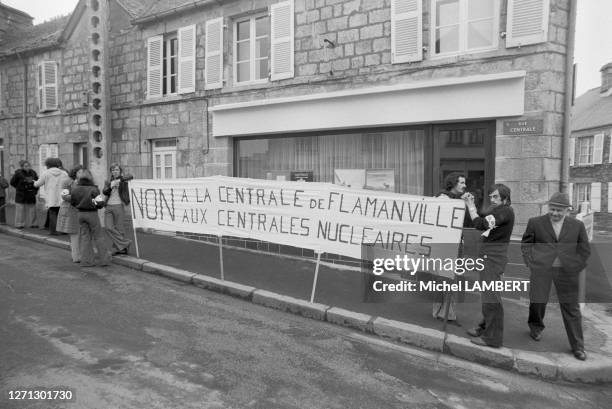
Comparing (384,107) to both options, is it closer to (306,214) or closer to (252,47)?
(306,214)

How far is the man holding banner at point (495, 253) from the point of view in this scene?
455cm

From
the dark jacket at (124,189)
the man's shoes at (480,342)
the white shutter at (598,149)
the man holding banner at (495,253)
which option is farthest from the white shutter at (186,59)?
the white shutter at (598,149)

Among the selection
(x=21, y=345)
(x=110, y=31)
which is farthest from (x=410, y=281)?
(x=110, y=31)

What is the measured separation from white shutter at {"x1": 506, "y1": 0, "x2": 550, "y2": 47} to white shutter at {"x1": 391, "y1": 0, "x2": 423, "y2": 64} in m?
1.41

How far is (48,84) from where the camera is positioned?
13.6m

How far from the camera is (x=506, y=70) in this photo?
6.75 m

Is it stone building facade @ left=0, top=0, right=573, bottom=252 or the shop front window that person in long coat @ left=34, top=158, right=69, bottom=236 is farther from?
the shop front window

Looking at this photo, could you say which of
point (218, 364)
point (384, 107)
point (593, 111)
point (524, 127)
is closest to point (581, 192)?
point (593, 111)

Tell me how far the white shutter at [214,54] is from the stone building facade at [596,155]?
20.7m

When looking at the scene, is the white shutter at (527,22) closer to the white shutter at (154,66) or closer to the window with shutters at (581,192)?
the white shutter at (154,66)

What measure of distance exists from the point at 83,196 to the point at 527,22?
748 centimetres

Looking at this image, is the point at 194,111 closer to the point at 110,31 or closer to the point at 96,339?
the point at 110,31

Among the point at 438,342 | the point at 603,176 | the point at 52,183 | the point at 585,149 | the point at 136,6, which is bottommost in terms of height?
the point at 438,342

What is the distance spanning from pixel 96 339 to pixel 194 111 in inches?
280
